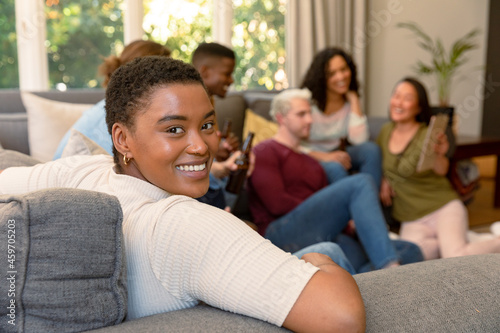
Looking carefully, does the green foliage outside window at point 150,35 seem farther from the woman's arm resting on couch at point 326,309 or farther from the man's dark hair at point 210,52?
the woman's arm resting on couch at point 326,309

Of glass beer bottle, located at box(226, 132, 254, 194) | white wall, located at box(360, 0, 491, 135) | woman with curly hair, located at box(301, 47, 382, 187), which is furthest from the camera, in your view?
white wall, located at box(360, 0, 491, 135)

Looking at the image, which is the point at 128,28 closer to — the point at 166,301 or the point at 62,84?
the point at 62,84

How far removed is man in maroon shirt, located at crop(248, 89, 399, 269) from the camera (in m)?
2.06

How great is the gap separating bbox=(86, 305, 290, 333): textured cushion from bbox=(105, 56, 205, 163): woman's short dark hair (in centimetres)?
33

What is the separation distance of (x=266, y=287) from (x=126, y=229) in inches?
9.7

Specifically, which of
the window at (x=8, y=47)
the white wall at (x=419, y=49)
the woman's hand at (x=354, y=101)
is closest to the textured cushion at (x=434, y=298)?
the woman's hand at (x=354, y=101)

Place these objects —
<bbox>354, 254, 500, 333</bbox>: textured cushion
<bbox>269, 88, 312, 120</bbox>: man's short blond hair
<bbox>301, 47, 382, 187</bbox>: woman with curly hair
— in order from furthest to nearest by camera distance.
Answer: <bbox>301, 47, 382, 187</bbox>: woman with curly hair → <bbox>269, 88, 312, 120</bbox>: man's short blond hair → <bbox>354, 254, 500, 333</bbox>: textured cushion

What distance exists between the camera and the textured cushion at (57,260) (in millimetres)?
659

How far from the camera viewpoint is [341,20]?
4.96 metres

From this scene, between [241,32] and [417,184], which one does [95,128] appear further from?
[241,32]

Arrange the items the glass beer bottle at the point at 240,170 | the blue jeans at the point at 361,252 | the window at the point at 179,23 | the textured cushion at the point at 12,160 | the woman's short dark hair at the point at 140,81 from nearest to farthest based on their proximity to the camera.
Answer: the woman's short dark hair at the point at 140,81 < the textured cushion at the point at 12,160 < the glass beer bottle at the point at 240,170 < the blue jeans at the point at 361,252 < the window at the point at 179,23

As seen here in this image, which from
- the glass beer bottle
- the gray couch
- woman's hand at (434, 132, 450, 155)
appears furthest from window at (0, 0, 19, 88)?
the gray couch

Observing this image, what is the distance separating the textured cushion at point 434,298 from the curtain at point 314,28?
3.96 meters

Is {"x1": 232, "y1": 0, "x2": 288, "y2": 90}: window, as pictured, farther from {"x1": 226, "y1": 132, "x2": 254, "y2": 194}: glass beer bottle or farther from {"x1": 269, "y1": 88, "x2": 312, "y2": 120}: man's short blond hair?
{"x1": 226, "y1": 132, "x2": 254, "y2": 194}: glass beer bottle
